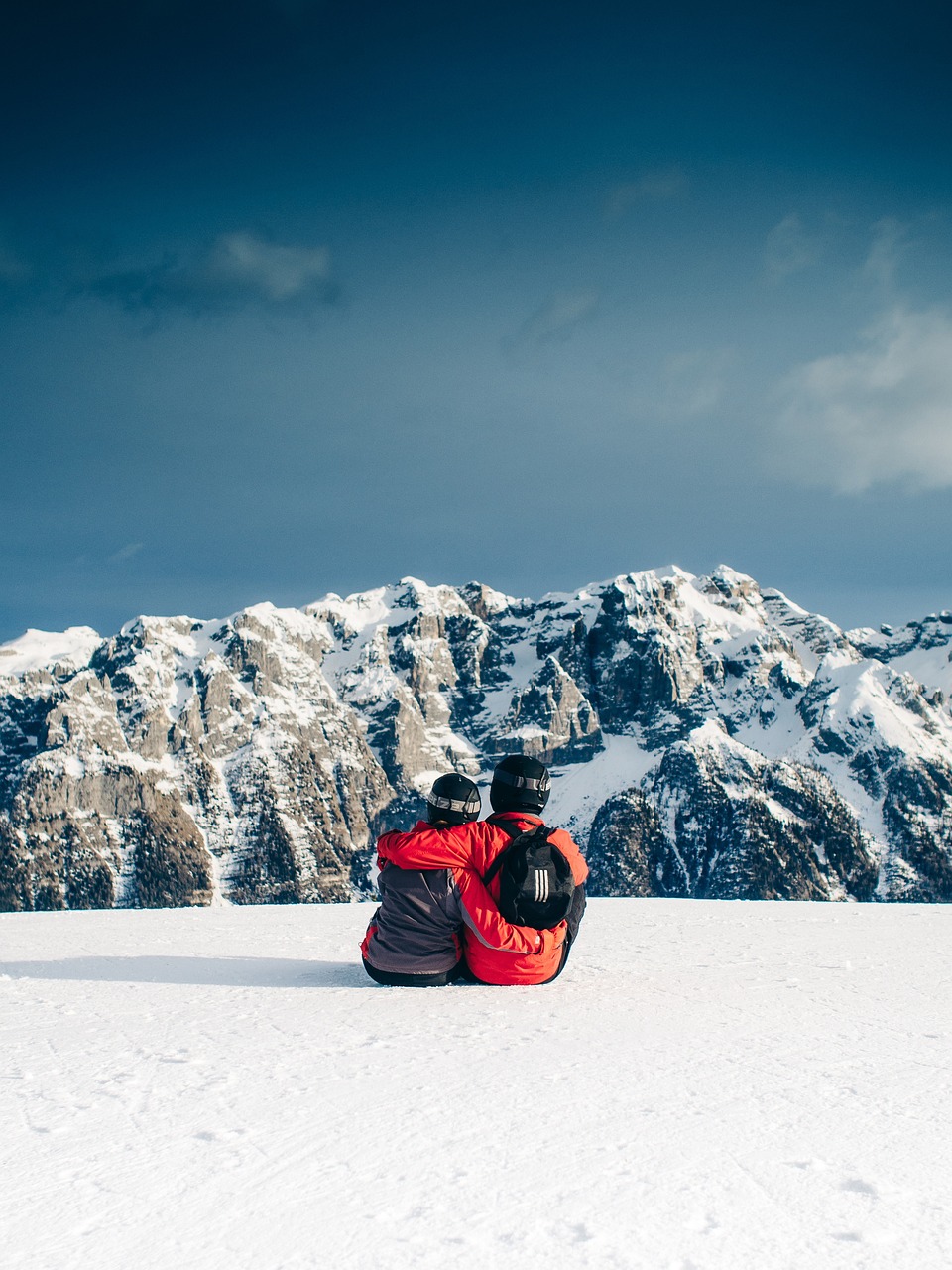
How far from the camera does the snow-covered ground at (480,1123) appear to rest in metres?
2.86

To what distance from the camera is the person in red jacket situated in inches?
276

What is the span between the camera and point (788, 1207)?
3.03 m

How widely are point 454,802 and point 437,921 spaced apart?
1.02m

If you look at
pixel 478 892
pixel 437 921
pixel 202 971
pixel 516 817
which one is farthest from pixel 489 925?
pixel 202 971

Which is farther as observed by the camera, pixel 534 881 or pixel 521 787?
pixel 521 787

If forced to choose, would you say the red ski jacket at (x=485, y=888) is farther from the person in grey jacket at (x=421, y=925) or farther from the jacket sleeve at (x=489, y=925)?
the person in grey jacket at (x=421, y=925)

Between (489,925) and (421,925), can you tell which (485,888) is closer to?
(489,925)

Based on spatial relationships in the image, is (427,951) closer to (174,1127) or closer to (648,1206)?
(174,1127)

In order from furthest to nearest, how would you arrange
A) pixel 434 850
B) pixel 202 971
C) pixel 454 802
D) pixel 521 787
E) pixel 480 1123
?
1. pixel 202 971
2. pixel 521 787
3. pixel 454 802
4. pixel 434 850
5. pixel 480 1123

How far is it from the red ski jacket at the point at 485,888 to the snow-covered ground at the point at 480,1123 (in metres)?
0.25

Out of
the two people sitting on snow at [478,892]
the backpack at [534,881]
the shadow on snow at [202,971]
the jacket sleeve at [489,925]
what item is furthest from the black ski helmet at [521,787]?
the shadow on snow at [202,971]

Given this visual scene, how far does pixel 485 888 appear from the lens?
6.93 meters

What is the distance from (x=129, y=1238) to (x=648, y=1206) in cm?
183

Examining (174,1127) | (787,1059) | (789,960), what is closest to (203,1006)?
(174,1127)
